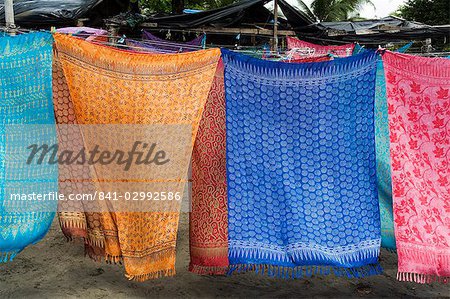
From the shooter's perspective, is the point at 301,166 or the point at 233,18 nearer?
the point at 301,166

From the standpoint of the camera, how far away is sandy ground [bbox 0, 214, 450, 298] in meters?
3.01

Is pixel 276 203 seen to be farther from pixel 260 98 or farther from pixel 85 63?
pixel 85 63

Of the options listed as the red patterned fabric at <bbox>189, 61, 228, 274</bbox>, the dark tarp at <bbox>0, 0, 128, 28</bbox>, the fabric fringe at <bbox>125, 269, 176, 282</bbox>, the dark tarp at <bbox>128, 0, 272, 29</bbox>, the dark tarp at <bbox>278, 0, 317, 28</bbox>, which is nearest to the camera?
the fabric fringe at <bbox>125, 269, 176, 282</bbox>

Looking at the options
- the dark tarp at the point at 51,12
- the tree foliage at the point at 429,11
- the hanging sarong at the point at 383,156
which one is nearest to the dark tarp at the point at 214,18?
the dark tarp at the point at 51,12

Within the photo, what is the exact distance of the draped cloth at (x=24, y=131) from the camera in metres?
2.57

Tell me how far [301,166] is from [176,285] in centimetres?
130

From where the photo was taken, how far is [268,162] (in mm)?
2758

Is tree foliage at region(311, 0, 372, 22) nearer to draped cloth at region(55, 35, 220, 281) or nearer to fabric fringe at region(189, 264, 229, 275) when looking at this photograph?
draped cloth at region(55, 35, 220, 281)

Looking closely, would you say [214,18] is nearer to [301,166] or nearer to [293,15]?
[293,15]

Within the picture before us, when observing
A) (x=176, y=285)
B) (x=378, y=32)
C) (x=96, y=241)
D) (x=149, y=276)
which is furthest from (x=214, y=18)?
(x=149, y=276)

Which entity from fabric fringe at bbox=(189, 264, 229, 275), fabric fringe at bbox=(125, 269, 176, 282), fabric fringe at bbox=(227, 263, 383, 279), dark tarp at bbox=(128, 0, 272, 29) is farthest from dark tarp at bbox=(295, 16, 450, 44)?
fabric fringe at bbox=(125, 269, 176, 282)

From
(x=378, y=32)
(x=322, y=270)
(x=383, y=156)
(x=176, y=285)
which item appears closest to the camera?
(x=322, y=270)

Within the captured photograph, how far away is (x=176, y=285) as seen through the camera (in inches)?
123

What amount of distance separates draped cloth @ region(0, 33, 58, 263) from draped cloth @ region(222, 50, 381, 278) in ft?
3.79
